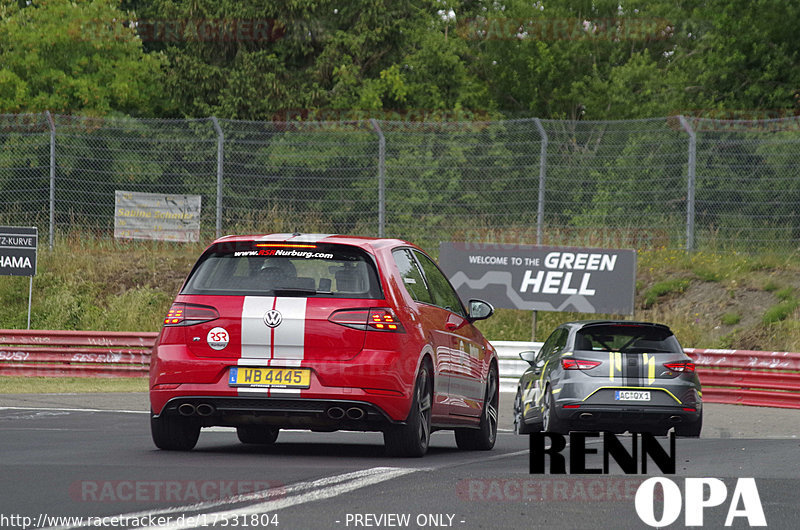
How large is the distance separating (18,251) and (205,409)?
60.5ft

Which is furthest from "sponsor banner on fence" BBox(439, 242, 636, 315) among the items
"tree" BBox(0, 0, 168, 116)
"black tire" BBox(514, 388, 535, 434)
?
"tree" BBox(0, 0, 168, 116)

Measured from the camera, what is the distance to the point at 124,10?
155ft

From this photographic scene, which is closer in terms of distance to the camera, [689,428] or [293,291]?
[293,291]

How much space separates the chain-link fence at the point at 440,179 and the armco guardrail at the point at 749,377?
4860 millimetres

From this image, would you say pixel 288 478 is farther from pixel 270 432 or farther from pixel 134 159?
pixel 134 159

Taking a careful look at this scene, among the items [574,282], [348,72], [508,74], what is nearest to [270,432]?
[574,282]

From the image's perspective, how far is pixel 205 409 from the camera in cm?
1010

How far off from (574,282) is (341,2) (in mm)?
22063

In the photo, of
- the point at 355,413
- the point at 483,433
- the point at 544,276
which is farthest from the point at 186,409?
the point at 544,276

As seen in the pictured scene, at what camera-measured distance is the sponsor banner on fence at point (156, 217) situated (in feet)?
95.7

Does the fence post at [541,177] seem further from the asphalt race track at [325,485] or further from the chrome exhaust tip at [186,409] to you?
the chrome exhaust tip at [186,409]

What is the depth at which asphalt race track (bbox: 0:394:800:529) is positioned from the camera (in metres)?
7.09

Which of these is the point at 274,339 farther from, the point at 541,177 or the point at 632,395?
the point at 541,177
